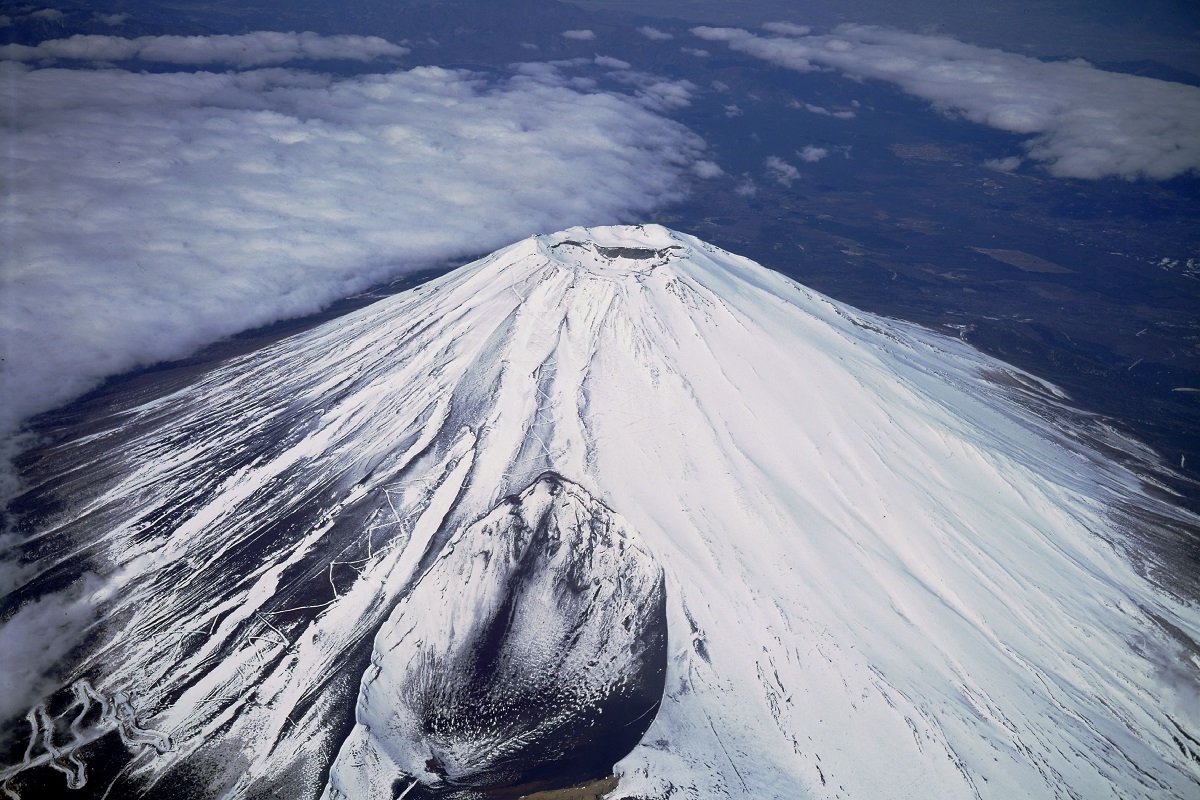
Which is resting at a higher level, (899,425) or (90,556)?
(899,425)

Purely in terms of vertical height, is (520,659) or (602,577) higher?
(602,577)

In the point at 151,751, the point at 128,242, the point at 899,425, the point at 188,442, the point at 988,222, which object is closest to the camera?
the point at 151,751

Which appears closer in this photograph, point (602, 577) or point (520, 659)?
point (520, 659)

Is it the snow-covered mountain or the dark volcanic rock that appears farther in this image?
the snow-covered mountain

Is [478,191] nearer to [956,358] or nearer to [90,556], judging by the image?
[956,358]

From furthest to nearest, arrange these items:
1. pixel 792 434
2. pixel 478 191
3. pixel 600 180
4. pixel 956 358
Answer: pixel 600 180 < pixel 478 191 < pixel 956 358 < pixel 792 434

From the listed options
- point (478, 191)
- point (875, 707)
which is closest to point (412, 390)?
point (875, 707)

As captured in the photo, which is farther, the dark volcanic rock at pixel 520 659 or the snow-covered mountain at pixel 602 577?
the snow-covered mountain at pixel 602 577

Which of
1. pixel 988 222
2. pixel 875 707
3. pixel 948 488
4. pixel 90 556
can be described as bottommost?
pixel 988 222
